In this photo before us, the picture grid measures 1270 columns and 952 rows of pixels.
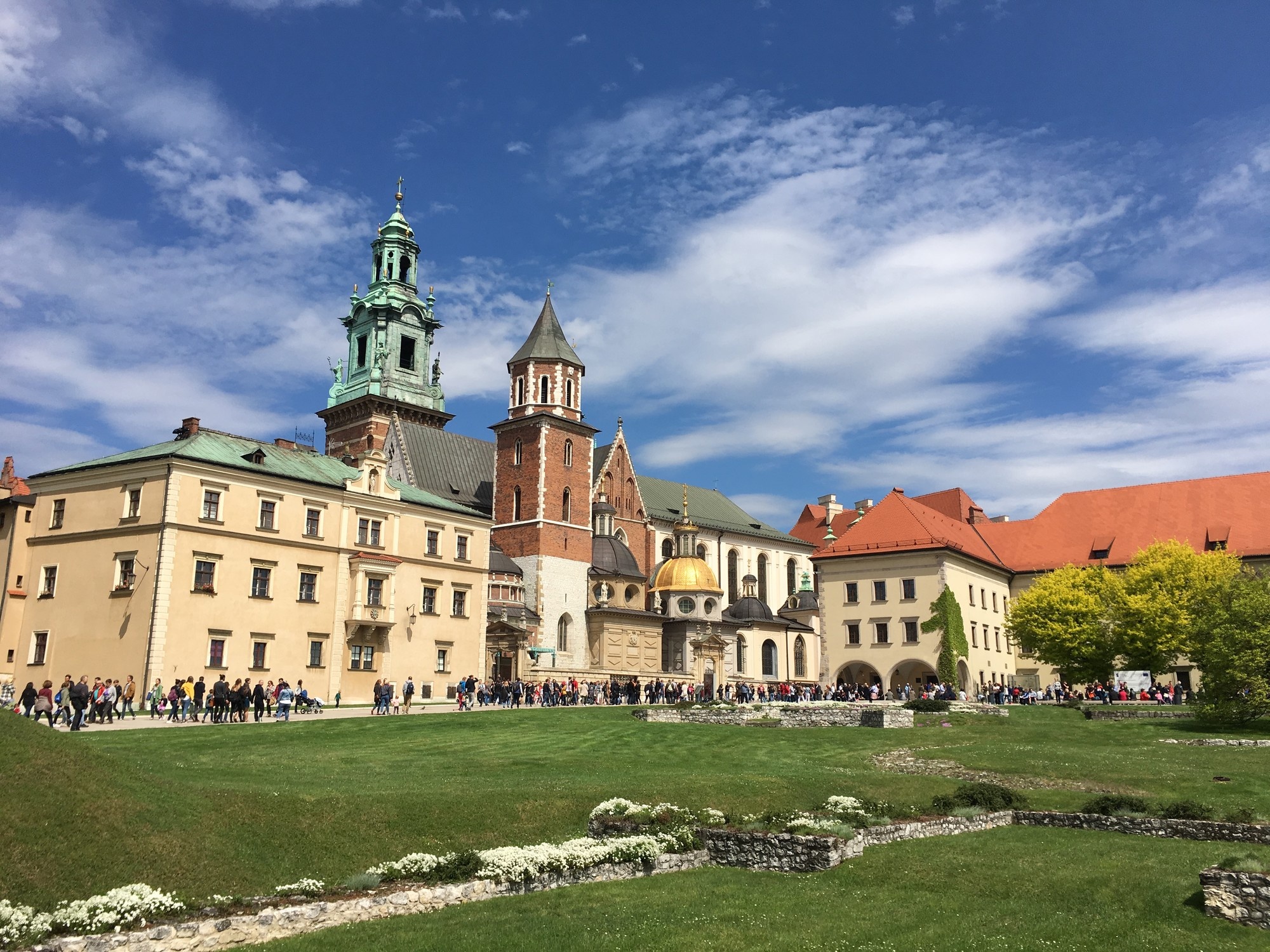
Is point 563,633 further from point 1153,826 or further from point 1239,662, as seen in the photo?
point 1153,826

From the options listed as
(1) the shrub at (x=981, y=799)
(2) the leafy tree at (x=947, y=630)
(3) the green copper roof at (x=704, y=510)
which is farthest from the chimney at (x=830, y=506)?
(1) the shrub at (x=981, y=799)

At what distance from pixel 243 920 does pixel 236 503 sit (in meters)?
35.3

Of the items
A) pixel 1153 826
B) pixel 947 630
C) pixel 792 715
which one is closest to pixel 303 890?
pixel 1153 826

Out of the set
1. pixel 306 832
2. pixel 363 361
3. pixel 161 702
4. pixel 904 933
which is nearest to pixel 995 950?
pixel 904 933

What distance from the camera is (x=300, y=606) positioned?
1869 inches

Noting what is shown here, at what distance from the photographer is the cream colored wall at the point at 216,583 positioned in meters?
43.4

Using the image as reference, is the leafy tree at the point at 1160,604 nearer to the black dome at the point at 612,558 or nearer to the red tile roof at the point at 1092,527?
the red tile roof at the point at 1092,527

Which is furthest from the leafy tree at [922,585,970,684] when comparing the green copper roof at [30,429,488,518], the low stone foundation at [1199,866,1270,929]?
the low stone foundation at [1199,866,1270,929]

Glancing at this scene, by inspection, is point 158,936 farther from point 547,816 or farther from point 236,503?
point 236,503

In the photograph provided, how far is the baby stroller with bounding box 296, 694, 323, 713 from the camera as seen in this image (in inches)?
1636

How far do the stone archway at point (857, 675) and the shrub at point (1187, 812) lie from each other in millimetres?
43922

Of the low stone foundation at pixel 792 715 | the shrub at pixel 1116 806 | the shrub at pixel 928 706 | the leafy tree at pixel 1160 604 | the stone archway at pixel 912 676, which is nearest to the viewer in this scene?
the shrub at pixel 1116 806

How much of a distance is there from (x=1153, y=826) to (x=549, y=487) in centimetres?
5626

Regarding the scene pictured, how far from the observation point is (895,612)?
210ft
